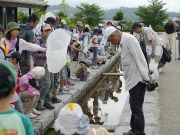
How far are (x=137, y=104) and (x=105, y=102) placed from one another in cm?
339

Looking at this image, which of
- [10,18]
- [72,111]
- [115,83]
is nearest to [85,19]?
[10,18]

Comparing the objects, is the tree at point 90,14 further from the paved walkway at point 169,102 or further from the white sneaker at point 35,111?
the white sneaker at point 35,111

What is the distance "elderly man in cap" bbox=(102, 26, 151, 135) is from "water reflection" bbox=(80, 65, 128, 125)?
195 centimetres

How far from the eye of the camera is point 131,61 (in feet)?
14.1

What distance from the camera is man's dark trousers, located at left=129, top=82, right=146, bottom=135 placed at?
4.36 m

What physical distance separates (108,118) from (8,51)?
2622 millimetres

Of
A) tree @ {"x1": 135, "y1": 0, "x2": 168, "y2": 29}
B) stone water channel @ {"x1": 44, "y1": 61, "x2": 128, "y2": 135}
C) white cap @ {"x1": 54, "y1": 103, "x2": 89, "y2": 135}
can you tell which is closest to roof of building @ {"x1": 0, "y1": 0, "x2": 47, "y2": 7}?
stone water channel @ {"x1": 44, "y1": 61, "x2": 128, "y2": 135}

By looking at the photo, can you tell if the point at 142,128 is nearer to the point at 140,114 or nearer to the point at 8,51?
the point at 140,114

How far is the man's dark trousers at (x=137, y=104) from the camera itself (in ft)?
14.3

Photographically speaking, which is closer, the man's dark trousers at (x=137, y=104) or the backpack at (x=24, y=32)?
the man's dark trousers at (x=137, y=104)

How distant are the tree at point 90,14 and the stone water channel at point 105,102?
29146 millimetres

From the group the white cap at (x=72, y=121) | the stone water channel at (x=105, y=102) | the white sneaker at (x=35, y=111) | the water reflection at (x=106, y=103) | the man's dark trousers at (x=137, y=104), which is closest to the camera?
the white cap at (x=72, y=121)

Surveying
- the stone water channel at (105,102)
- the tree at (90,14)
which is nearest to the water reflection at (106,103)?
the stone water channel at (105,102)

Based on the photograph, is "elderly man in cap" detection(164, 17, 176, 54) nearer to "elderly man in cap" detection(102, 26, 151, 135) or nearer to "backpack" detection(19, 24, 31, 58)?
"backpack" detection(19, 24, 31, 58)
